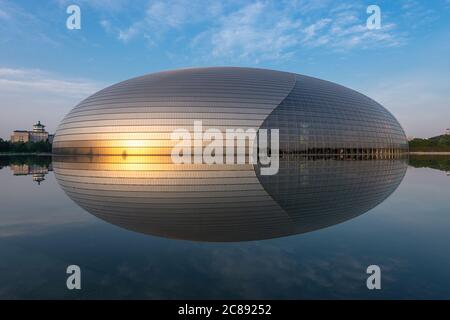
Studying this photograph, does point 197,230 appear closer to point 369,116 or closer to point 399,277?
point 399,277

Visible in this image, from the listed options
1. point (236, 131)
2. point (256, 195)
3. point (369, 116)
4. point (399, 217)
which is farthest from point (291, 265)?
point (369, 116)

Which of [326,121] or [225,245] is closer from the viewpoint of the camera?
[225,245]

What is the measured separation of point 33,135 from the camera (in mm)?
134375

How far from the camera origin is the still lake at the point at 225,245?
434 cm

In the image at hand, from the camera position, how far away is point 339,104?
40375 mm

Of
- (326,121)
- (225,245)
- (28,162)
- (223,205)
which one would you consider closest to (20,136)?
(28,162)

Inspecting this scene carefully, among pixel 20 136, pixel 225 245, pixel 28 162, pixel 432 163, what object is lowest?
pixel 225 245

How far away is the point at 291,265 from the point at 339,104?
38.7 metres

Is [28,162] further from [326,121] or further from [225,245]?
[225,245]

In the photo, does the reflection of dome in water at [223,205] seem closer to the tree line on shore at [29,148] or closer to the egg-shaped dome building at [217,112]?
the egg-shaped dome building at [217,112]

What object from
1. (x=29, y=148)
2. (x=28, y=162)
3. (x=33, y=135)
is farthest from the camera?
(x=33, y=135)

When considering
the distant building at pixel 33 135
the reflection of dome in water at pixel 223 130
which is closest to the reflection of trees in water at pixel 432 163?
the reflection of dome in water at pixel 223 130

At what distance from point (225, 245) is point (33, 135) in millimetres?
152250

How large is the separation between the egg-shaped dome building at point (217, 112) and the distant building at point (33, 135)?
103868mm
